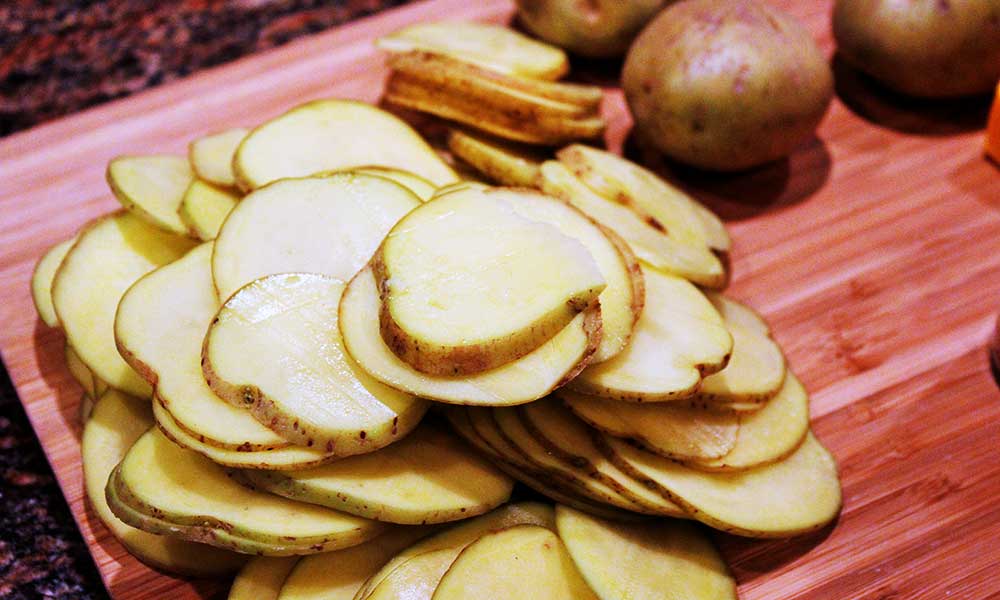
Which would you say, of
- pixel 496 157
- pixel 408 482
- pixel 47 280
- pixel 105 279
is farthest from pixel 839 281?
pixel 47 280

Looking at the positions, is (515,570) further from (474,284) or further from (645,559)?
(474,284)

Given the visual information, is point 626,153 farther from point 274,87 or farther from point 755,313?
point 274,87

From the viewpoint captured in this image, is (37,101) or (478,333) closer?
(478,333)

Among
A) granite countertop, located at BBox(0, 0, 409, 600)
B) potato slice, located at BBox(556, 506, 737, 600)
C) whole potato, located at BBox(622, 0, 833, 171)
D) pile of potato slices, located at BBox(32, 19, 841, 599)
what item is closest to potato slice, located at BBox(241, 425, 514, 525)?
pile of potato slices, located at BBox(32, 19, 841, 599)

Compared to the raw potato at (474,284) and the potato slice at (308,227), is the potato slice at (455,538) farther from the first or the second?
the potato slice at (308,227)

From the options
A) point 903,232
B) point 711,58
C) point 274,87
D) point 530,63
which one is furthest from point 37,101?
point 903,232

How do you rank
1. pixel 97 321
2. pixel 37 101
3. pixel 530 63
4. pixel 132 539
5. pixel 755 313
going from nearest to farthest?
1. pixel 132 539
2. pixel 97 321
3. pixel 755 313
4. pixel 530 63
5. pixel 37 101

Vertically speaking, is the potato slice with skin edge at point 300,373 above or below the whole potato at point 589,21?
above

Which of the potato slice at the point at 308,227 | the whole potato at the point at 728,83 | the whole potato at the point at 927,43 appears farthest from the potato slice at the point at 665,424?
the whole potato at the point at 927,43
